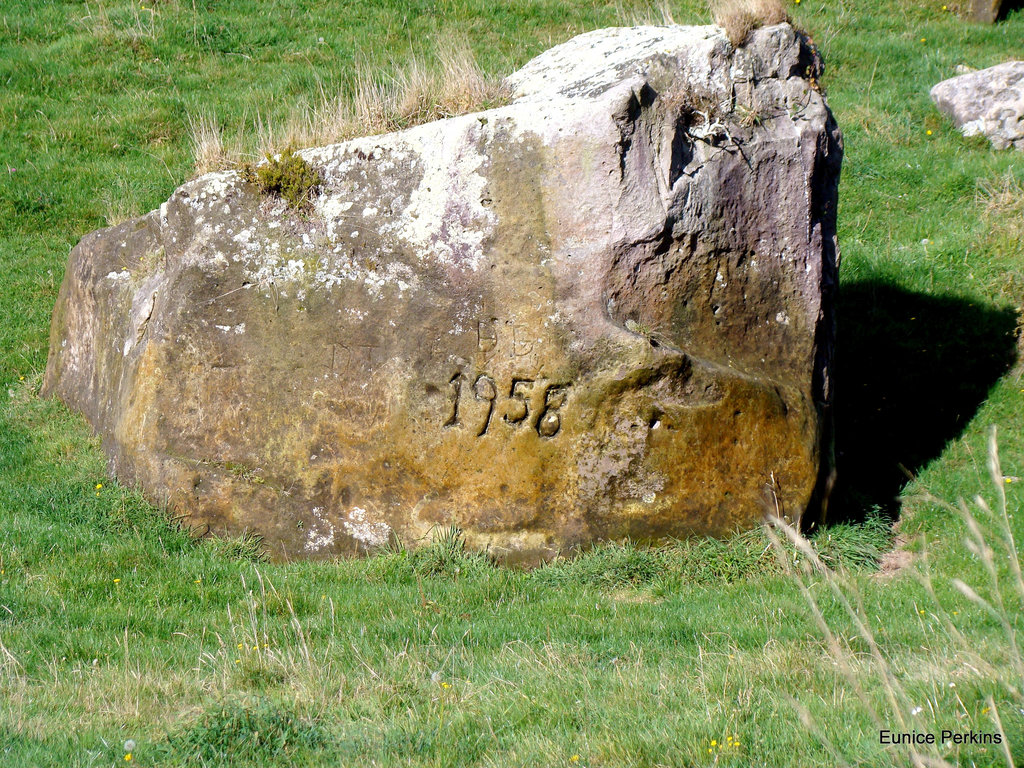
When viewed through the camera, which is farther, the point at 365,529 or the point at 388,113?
the point at 388,113

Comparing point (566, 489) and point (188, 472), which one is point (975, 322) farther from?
point (188, 472)

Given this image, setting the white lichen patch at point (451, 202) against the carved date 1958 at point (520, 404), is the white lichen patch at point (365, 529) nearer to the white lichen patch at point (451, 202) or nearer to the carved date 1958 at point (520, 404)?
the carved date 1958 at point (520, 404)

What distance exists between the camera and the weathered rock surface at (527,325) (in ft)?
19.8

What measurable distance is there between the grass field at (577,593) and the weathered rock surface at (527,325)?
38cm

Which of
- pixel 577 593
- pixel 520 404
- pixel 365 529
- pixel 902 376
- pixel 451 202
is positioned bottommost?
pixel 577 593

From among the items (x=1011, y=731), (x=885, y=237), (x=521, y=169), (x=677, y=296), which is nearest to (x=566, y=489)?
(x=677, y=296)

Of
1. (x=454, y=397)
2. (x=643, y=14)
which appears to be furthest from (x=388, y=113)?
(x=643, y=14)

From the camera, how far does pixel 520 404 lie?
6.12m

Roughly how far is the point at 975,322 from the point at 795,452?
358 centimetres

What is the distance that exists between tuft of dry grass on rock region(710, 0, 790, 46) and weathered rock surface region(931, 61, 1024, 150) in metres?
5.65

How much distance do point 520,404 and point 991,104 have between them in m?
8.34

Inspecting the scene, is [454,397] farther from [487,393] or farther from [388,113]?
[388,113]

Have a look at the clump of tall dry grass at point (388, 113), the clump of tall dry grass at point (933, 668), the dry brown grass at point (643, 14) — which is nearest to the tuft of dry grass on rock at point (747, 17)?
the clump of tall dry grass at point (388, 113)

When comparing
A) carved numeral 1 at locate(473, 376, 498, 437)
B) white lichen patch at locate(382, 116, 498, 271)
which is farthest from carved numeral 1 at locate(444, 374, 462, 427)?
white lichen patch at locate(382, 116, 498, 271)
